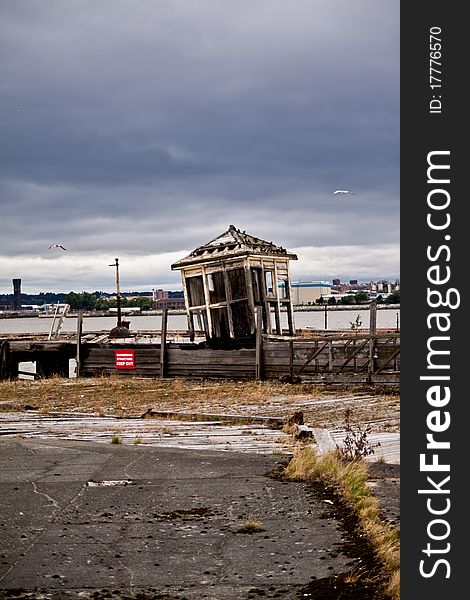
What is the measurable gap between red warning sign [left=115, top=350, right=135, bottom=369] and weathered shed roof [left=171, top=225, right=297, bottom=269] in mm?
3615

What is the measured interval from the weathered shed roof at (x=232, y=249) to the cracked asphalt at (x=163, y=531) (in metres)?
19.8

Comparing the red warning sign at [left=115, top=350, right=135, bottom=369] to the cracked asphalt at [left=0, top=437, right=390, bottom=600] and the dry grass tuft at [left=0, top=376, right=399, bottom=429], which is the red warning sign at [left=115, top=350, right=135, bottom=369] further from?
the cracked asphalt at [left=0, top=437, right=390, bottom=600]

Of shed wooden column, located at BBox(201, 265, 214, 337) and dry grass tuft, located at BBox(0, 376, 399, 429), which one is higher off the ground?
shed wooden column, located at BBox(201, 265, 214, 337)

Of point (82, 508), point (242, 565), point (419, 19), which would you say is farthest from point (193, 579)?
point (419, 19)

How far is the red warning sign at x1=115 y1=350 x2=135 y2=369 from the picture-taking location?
1236 inches

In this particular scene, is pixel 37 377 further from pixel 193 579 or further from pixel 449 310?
pixel 449 310

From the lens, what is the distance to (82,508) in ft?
26.6

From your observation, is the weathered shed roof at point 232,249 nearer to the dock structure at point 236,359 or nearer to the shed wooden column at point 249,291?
the shed wooden column at point 249,291

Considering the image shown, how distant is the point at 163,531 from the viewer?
7270 mm

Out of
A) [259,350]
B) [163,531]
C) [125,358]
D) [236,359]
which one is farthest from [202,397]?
[163,531]

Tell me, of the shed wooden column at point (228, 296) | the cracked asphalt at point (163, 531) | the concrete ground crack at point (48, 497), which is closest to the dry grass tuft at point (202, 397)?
the shed wooden column at point (228, 296)

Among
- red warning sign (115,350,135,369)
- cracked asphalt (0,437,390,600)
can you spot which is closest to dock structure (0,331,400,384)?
red warning sign (115,350,135,369)

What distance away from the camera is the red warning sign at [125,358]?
3139 cm

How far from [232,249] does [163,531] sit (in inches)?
929
